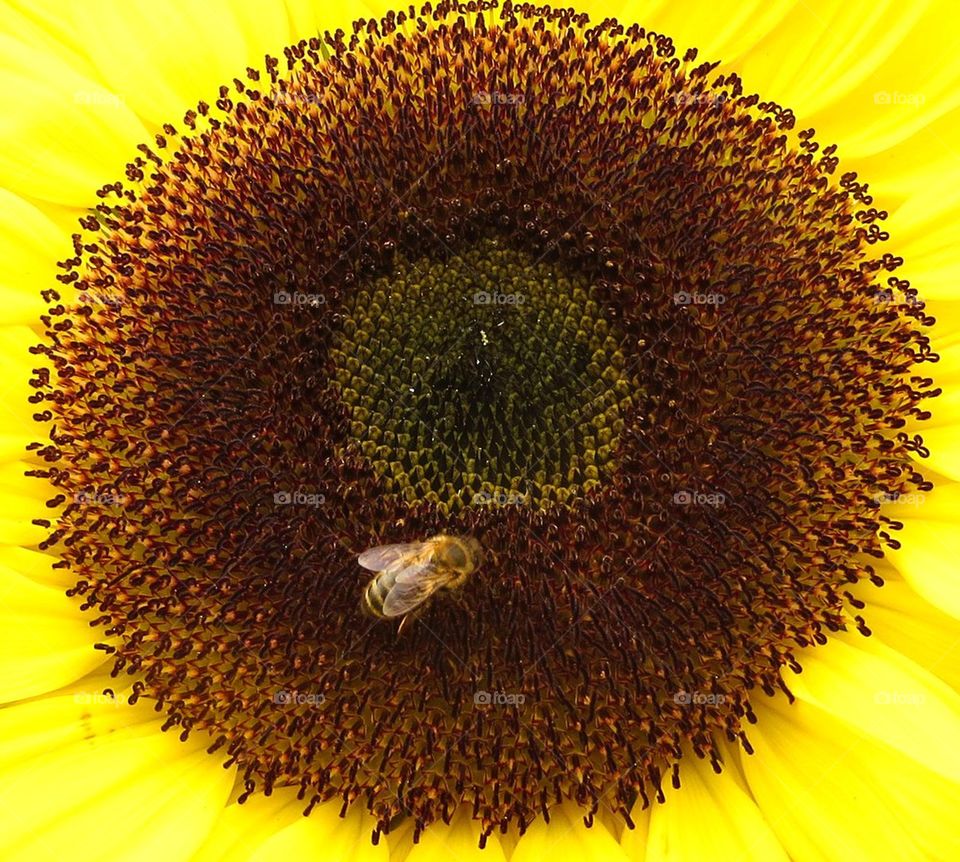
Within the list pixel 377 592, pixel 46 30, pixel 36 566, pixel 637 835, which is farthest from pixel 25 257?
pixel 637 835

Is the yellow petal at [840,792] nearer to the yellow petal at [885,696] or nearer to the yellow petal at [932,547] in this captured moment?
the yellow petal at [885,696]

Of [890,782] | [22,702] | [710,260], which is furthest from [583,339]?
[22,702]

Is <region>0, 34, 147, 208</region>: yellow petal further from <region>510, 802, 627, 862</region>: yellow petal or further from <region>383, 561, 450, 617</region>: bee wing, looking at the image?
<region>510, 802, 627, 862</region>: yellow petal

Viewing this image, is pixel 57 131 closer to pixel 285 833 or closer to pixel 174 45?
pixel 174 45

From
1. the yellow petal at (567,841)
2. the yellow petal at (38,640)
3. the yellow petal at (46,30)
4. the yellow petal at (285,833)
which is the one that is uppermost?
the yellow petal at (46,30)

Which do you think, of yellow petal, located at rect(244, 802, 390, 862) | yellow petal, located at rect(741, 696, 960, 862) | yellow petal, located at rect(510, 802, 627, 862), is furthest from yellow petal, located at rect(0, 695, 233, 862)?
yellow petal, located at rect(741, 696, 960, 862)

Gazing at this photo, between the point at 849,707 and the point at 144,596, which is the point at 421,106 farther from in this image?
the point at 849,707

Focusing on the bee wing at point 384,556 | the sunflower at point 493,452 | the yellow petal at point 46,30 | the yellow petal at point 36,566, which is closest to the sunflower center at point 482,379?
the sunflower at point 493,452
